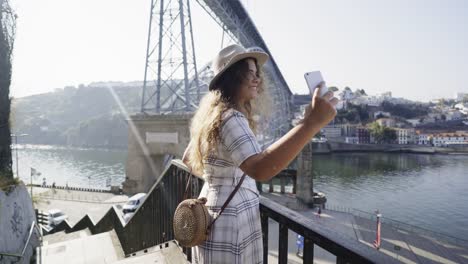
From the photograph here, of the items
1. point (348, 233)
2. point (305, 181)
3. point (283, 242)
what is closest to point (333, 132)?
point (305, 181)

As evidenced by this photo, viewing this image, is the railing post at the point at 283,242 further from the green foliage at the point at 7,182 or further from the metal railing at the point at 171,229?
the green foliage at the point at 7,182

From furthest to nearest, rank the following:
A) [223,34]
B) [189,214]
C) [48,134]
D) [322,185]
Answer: [48,134], [322,185], [223,34], [189,214]

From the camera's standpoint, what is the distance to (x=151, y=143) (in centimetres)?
1132

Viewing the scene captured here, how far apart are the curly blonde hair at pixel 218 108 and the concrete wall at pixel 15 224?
119 inches

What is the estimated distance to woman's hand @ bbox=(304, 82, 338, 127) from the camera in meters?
0.84

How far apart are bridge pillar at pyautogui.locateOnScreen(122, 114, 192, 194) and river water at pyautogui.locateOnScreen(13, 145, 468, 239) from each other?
14173 mm

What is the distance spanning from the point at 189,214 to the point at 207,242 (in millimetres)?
116

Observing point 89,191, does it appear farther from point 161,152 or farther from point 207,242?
point 207,242

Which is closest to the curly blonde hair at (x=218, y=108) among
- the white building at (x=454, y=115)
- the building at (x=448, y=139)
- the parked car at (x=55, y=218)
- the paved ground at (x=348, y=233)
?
the paved ground at (x=348, y=233)

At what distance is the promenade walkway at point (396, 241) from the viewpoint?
39.0 ft

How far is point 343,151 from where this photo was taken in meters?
54.8

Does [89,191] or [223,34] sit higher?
[223,34]

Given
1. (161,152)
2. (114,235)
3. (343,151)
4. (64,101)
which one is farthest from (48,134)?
(114,235)

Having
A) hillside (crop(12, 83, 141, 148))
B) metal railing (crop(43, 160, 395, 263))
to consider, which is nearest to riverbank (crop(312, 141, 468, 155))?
Result: hillside (crop(12, 83, 141, 148))
